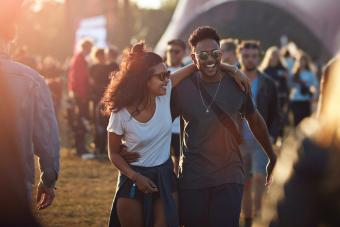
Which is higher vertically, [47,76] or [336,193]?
[336,193]

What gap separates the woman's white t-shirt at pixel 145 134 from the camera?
5227mm

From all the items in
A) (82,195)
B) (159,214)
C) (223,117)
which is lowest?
(82,195)

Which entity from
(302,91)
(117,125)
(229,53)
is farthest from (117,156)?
(302,91)

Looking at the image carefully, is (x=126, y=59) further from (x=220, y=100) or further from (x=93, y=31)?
(x=93, y=31)

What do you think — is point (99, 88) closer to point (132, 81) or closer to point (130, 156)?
point (132, 81)

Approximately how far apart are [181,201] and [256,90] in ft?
8.69

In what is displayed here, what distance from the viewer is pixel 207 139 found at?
5.29m

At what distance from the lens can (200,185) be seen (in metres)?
5.29

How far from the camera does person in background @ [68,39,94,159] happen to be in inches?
571

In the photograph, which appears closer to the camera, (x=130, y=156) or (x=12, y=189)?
(x=12, y=189)

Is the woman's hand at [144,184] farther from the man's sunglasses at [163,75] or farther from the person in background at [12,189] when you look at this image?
the person in background at [12,189]

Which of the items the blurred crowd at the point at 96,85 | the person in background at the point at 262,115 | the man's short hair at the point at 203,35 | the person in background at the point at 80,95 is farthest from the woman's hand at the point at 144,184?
the person in background at the point at 80,95

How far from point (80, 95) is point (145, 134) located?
9660 mm

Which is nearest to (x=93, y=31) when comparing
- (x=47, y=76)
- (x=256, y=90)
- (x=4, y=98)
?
(x=47, y=76)
